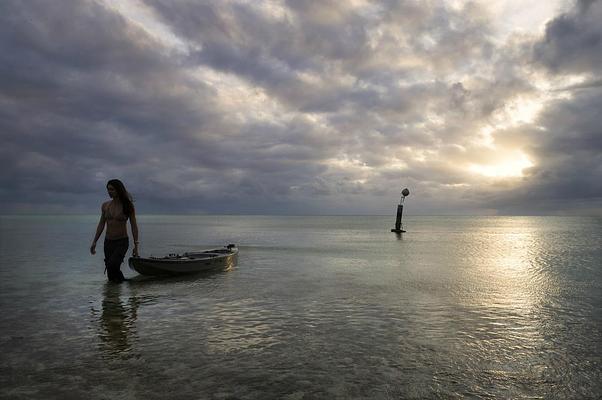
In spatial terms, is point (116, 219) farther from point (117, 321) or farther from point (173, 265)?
point (173, 265)

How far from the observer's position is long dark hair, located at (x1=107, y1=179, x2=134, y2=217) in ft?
47.9

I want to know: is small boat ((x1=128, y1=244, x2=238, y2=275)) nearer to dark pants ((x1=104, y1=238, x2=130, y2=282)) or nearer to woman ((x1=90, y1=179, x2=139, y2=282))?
dark pants ((x1=104, y1=238, x2=130, y2=282))

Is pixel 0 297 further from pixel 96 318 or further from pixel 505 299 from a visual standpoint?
pixel 505 299

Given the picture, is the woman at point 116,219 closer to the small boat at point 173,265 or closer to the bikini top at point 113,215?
the bikini top at point 113,215

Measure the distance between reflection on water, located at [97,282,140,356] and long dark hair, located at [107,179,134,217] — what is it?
10.9ft

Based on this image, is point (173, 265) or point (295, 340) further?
point (173, 265)

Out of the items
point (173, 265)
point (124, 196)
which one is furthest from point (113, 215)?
point (173, 265)

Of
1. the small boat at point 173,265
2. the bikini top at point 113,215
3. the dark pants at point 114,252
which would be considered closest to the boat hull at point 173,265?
the small boat at point 173,265

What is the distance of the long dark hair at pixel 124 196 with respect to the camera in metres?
14.6

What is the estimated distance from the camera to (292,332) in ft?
37.3

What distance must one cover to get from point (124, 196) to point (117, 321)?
4696 millimetres

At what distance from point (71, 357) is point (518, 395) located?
29.2 ft

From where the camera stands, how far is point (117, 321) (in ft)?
40.2

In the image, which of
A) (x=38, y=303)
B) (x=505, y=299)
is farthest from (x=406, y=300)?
(x=38, y=303)
